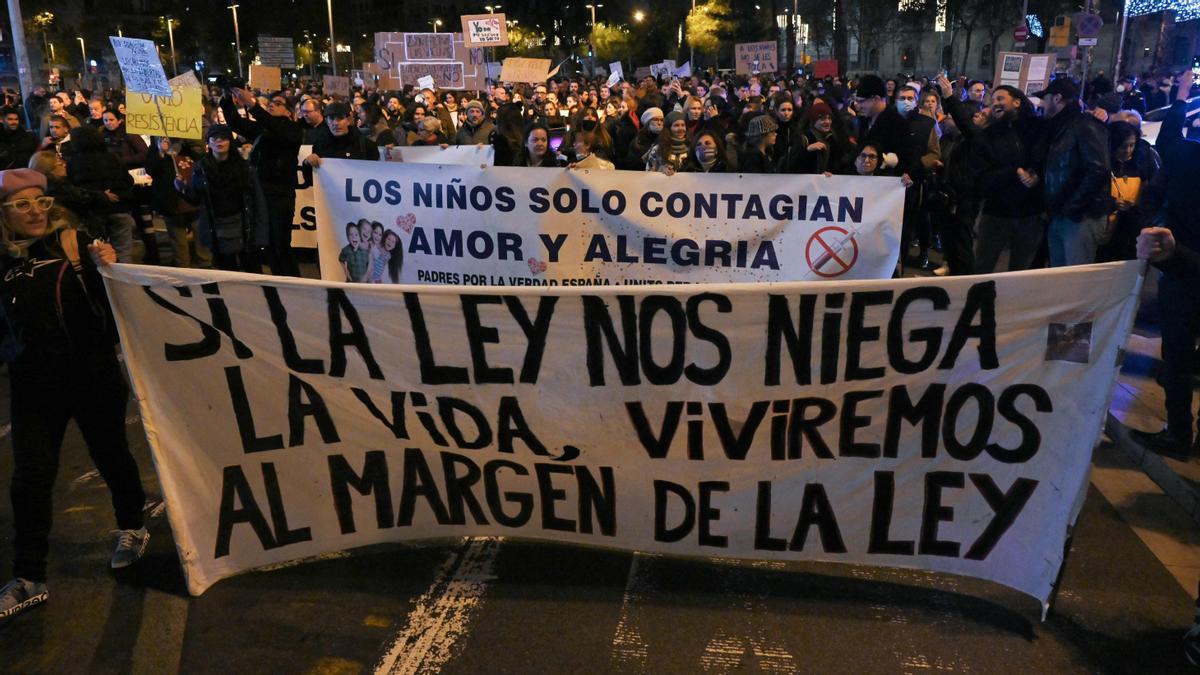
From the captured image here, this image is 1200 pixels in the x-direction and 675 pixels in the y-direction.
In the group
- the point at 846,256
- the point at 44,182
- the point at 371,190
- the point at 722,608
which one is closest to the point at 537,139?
the point at 371,190

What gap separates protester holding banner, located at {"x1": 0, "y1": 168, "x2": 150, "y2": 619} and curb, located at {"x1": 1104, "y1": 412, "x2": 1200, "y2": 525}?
4.61m

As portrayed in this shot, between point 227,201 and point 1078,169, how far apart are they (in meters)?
6.86

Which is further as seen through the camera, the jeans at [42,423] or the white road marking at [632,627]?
the jeans at [42,423]

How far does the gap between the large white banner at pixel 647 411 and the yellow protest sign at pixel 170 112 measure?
17.6 ft

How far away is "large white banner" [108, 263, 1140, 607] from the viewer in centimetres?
339

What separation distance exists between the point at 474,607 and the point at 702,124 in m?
7.90

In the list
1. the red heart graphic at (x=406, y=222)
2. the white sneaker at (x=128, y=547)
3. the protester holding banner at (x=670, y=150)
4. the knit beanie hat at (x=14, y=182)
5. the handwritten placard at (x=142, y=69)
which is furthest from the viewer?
the handwritten placard at (x=142, y=69)

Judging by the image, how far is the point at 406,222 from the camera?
6.55 metres

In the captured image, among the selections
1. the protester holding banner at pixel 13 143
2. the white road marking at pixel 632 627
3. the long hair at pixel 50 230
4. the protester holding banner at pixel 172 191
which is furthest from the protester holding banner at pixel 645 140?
the protester holding banner at pixel 13 143

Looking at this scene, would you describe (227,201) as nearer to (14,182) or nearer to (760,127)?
(14,182)

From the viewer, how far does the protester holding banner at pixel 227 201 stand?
7.67 meters

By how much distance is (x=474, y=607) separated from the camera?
366 cm

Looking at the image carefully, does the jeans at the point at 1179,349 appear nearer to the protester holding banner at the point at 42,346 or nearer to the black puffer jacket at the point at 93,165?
the protester holding banner at the point at 42,346

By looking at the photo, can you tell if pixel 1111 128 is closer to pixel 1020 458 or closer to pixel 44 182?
pixel 1020 458
